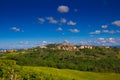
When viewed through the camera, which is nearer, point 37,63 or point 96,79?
point 96,79

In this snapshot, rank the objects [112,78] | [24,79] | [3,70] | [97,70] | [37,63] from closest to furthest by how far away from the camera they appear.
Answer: [24,79] < [3,70] < [112,78] < [97,70] < [37,63]

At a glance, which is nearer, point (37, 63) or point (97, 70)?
point (97, 70)

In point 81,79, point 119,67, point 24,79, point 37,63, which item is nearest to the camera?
point 24,79

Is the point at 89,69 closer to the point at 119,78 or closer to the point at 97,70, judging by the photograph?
the point at 97,70

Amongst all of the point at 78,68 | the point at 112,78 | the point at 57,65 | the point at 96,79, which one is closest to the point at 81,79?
the point at 96,79

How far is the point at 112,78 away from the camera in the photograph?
438 feet

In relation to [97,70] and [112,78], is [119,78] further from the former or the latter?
[97,70]

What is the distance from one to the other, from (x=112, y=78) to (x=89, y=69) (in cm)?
3355

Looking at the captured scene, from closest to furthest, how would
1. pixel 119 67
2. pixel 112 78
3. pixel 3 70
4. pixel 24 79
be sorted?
pixel 24 79, pixel 3 70, pixel 112 78, pixel 119 67

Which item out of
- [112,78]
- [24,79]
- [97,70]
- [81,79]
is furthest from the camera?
[97,70]

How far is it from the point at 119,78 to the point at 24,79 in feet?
258

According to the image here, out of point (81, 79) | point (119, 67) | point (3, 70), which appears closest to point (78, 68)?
point (119, 67)

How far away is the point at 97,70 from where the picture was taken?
164375mm

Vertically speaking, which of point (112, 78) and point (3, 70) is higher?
point (3, 70)
